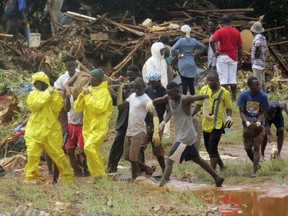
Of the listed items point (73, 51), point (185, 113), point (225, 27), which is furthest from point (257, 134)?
point (73, 51)

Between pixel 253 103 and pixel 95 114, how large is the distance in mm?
2205

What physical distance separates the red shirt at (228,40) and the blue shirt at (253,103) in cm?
487

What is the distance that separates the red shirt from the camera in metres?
16.1

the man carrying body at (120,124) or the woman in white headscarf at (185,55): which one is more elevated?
the woman in white headscarf at (185,55)

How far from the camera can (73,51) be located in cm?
1872

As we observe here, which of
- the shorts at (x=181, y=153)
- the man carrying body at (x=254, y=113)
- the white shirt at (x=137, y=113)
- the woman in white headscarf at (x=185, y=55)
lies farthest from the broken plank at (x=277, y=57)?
the shorts at (x=181, y=153)

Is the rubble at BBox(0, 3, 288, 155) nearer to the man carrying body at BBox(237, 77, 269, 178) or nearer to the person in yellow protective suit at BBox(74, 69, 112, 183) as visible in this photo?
the man carrying body at BBox(237, 77, 269, 178)

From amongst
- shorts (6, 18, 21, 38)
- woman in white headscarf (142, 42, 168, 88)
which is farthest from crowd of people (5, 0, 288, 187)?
shorts (6, 18, 21, 38)

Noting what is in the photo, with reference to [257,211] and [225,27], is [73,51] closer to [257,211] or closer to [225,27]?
[225,27]

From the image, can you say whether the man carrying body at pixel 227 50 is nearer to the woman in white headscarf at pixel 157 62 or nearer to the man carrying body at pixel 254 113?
the woman in white headscarf at pixel 157 62

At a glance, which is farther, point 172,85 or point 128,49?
point 128,49

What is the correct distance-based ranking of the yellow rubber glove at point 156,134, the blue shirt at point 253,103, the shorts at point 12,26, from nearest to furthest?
the yellow rubber glove at point 156,134 < the blue shirt at point 253,103 < the shorts at point 12,26

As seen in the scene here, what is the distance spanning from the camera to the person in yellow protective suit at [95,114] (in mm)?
10836

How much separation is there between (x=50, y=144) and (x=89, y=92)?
0.88m
